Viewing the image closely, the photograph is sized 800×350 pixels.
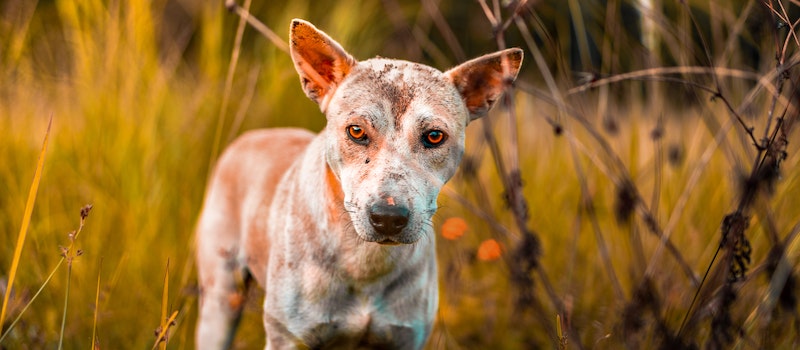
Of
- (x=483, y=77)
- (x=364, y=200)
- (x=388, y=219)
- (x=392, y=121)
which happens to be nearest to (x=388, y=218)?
(x=388, y=219)

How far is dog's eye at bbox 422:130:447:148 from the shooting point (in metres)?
2.83

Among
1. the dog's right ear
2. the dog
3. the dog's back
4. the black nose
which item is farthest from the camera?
the dog's back

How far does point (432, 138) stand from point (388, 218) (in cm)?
41

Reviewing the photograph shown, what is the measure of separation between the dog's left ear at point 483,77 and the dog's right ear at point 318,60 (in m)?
0.40

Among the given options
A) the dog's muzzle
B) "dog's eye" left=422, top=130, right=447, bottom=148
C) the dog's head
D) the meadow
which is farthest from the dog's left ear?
the dog's muzzle

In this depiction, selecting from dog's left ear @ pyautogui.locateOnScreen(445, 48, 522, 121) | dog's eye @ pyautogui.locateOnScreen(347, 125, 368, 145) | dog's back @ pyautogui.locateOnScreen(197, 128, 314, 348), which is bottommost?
dog's back @ pyautogui.locateOnScreen(197, 128, 314, 348)

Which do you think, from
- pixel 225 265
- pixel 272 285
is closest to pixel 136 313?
pixel 225 265

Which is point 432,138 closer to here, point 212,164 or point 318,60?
point 318,60

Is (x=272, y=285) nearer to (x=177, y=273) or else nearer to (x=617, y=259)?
(x=177, y=273)

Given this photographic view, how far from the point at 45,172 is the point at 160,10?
1.36m

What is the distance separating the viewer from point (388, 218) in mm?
2555

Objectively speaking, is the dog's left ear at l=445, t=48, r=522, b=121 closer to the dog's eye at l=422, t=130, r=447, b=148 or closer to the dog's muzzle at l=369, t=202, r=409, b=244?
the dog's eye at l=422, t=130, r=447, b=148

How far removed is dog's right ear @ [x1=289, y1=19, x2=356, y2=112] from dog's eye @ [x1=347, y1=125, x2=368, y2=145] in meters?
0.30

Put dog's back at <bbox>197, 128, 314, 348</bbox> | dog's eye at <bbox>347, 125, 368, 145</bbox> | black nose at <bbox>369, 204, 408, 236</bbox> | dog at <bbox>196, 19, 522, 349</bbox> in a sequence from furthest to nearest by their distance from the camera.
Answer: dog's back at <bbox>197, 128, 314, 348</bbox> → dog's eye at <bbox>347, 125, 368, 145</bbox> → dog at <bbox>196, 19, 522, 349</bbox> → black nose at <bbox>369, 204, 408, 236</bbox>
